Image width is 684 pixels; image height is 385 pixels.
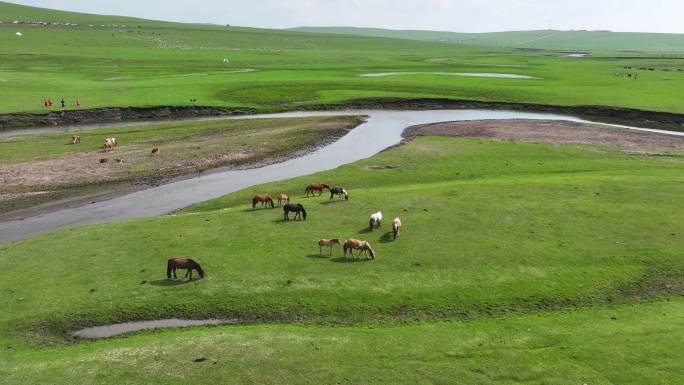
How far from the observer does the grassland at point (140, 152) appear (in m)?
40.4

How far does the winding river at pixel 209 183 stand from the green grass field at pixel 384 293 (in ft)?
13.6

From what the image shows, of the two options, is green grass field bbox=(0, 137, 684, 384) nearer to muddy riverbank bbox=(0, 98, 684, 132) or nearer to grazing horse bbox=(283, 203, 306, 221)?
grazing horse bbox=(283, 203, 306, 221)

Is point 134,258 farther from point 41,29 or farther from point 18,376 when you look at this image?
point 41,29

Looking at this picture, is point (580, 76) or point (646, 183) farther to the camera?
point (580, 76)

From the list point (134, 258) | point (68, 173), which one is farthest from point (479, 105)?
point (134, 258)

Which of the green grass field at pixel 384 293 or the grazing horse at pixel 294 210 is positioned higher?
the grazing horse at pixel 294 210

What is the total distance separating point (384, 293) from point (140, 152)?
38.7 metres

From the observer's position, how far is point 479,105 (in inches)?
3332

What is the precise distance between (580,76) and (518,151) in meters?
82.2

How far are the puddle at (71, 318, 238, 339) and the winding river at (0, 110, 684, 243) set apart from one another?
14.6 meters

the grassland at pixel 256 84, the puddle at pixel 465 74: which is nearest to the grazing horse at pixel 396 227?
the grassland at pixel 256 84

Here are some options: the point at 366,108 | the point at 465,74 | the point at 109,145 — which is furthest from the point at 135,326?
the point at 465,74

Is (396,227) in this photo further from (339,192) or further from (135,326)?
(135,326)

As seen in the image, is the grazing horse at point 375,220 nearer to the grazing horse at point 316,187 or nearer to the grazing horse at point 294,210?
the grazing horse at point 294,210
